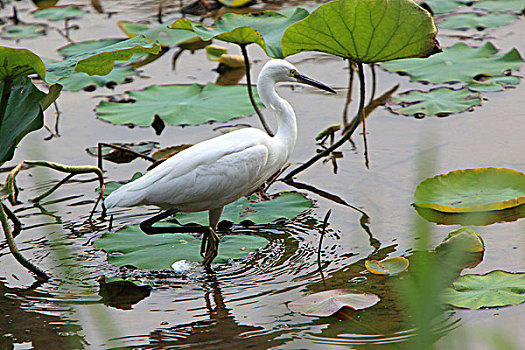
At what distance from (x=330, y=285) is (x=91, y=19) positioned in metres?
5.94

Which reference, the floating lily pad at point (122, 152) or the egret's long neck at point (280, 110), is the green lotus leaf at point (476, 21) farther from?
the egret's long neck at point (280, 110)

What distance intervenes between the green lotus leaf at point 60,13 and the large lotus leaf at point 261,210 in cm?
466

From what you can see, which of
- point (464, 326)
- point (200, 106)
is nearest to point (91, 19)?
point (200, 106)

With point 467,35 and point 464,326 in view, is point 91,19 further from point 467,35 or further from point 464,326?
point 464,326

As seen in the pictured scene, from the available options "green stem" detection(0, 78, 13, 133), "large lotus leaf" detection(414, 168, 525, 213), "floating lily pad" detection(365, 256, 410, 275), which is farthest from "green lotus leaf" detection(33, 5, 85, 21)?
"floating lily pad" detection(365, 256, 410, 275)

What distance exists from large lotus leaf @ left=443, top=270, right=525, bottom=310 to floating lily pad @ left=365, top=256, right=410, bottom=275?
0.84ft

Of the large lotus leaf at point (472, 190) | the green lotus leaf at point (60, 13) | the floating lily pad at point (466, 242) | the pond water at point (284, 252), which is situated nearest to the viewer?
the pond water at point (284, 252)

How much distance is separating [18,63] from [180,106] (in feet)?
7.79

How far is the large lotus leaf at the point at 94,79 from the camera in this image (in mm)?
5539

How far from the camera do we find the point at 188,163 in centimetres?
340

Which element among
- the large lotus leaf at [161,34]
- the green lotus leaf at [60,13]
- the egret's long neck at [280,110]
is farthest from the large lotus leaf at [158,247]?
the green lotus leaf at [60,13]

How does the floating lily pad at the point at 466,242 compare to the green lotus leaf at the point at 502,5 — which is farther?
the green lotus leaf at the point at 502,5

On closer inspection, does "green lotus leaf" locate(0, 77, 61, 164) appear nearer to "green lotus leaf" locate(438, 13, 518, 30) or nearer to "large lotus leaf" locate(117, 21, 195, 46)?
"large lotus leaf" locate(117, 21, 195, 46)

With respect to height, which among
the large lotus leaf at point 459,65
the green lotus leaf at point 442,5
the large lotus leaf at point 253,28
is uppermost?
the large lotus leaf at point 253,28
